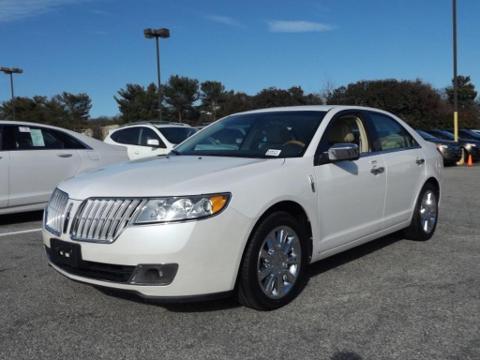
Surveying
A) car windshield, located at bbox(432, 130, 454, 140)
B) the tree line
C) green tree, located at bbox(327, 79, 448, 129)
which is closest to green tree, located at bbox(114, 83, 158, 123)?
the tree line

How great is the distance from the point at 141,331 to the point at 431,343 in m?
1.86

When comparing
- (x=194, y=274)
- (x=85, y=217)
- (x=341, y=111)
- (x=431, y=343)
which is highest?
(x=341, y=111)

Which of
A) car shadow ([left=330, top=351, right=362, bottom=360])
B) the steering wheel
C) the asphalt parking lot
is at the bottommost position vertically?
car shadow ([left=330, top=351, right=362, bottom=360])

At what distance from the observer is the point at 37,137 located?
7750 mm

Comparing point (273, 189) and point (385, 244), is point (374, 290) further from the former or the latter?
point (385, 244)

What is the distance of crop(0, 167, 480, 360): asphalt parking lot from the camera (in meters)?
3.19

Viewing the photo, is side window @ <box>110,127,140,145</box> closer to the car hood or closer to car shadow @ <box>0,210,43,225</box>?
car shadow @ <box>0,210,43,225</box>

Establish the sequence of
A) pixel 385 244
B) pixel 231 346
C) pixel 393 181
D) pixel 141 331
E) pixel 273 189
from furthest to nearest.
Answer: pixel 385 244
pixel 393 181
pixel 273 189
pixel 141 331
pixel 231 346

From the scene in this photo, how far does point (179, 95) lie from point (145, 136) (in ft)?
160

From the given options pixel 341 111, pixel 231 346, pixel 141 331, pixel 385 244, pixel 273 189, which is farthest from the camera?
pixel 385 244

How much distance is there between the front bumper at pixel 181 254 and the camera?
3.29m

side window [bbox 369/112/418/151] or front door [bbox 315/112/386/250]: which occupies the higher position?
side window [bbox 369/112/418/151]

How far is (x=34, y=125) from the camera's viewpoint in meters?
7.75

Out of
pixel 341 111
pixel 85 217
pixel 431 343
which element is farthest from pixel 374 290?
pixel 85 217
